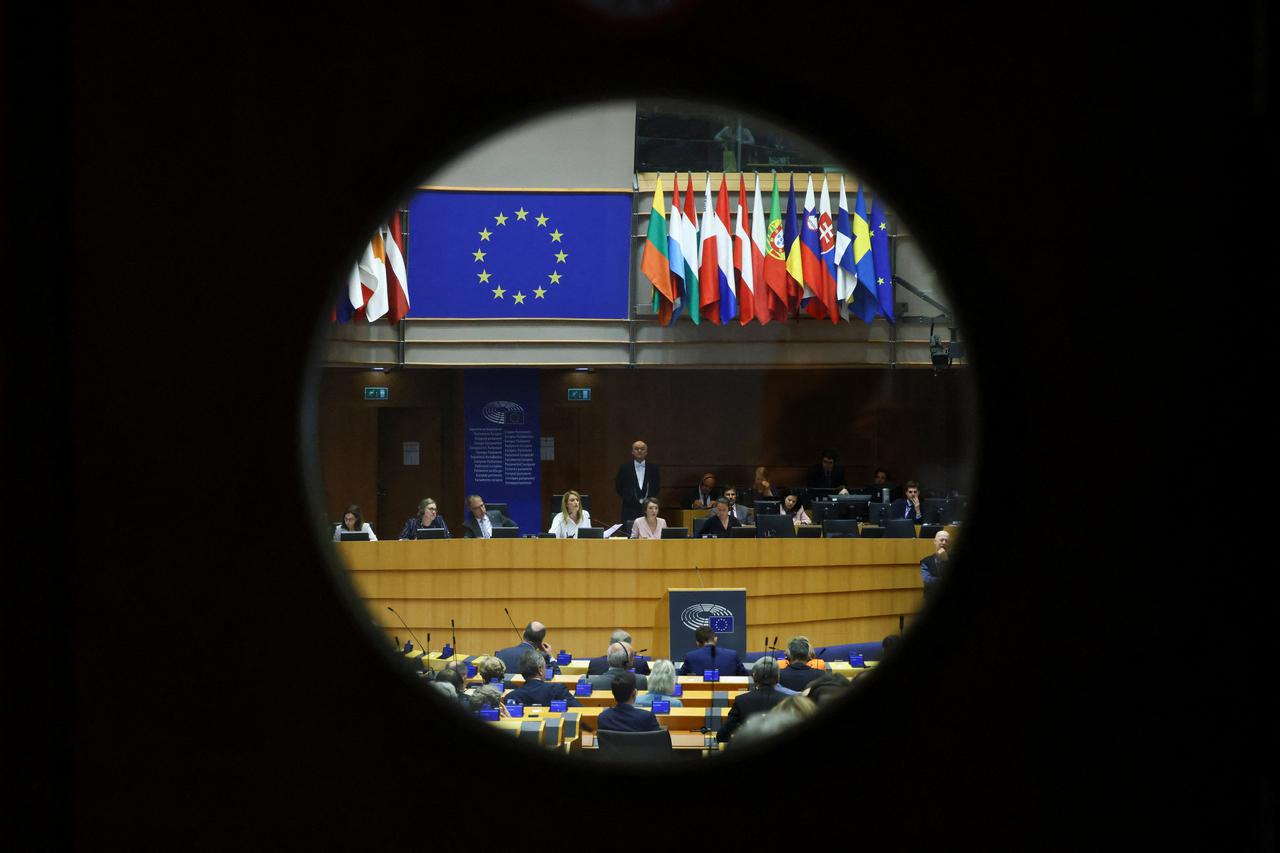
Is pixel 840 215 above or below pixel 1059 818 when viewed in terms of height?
above

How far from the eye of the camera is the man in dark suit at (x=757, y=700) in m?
4.30

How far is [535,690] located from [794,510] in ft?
15.3

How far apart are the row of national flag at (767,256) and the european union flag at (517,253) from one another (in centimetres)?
44

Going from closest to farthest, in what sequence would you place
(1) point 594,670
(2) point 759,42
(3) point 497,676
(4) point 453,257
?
(2) point 759,42
(3) point 497,676
(1) point 594,670
(4) point 453,257

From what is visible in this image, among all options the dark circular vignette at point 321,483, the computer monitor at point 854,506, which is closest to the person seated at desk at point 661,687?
the dark circular vignette at point 321,483

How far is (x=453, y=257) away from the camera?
35.4 ft

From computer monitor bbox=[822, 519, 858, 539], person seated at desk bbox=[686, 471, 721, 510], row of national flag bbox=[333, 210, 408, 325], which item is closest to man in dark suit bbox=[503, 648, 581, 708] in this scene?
computer monitor bbox=[822, 519, 858, 539]

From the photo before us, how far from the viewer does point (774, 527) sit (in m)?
8.07

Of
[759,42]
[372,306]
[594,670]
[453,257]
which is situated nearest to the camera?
[759,42]

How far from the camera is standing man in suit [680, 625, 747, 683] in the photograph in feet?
19.6

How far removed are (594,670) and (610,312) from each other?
5610mm

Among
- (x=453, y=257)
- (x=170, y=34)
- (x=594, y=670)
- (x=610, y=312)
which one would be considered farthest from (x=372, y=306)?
(x=170, y=34)

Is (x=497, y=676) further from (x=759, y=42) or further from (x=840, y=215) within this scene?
(x=840, y=215)

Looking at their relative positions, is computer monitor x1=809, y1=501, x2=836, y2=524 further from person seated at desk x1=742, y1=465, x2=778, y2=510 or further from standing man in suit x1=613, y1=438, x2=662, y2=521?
standing man in suit x1=613, y1=438, x2=662, y2=521
